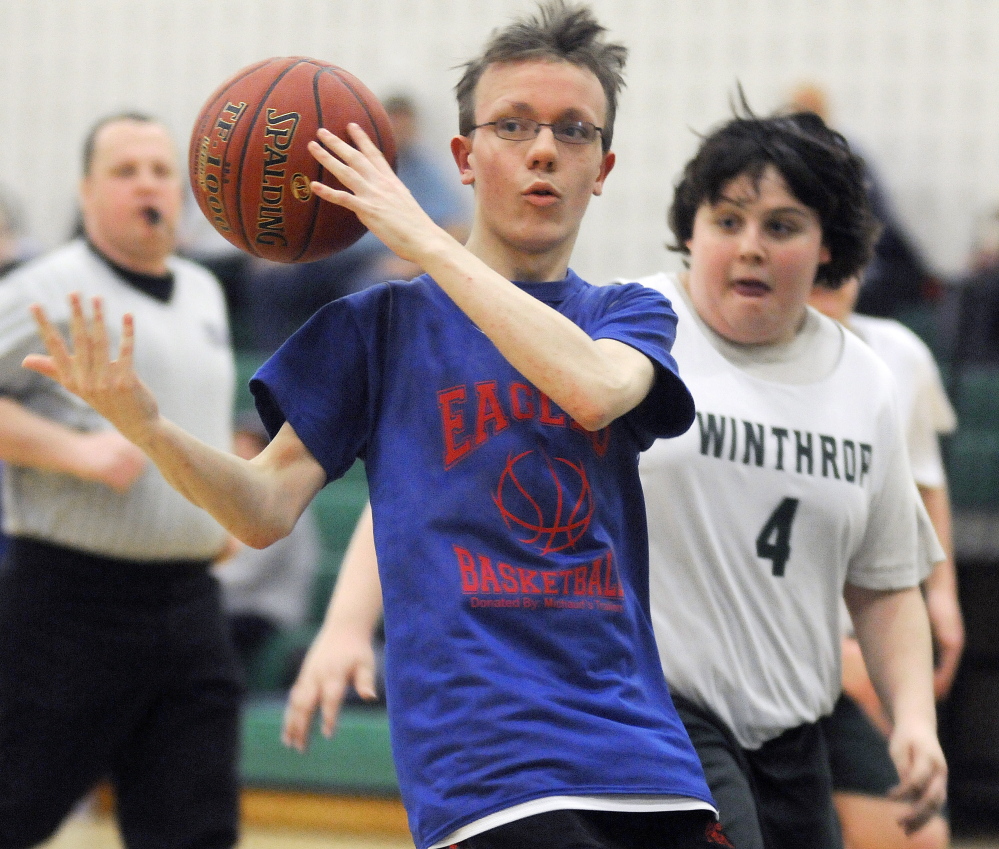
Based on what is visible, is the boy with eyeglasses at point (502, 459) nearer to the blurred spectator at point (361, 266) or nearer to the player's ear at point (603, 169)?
the player's ear at point (603, 169)

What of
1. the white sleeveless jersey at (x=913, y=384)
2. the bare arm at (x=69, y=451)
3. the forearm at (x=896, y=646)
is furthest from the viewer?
the white sleeveless jersey at (x=913, y=384)

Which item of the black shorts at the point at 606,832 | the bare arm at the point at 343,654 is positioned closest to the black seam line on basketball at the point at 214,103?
the bare arm at the point at 343,654

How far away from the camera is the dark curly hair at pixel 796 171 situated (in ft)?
9.57

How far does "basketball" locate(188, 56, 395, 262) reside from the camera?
229 cm

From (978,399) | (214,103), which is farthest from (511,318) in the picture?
(978,399)

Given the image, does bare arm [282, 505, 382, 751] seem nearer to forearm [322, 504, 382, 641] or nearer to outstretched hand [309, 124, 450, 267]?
forearm [322, 504, 382, 641]

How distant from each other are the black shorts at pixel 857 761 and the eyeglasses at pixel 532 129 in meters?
1.52

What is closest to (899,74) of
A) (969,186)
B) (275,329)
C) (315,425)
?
(969,186)

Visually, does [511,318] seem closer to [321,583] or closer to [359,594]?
[359,594]

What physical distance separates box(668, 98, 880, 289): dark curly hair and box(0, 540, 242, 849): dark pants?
1.68 metres

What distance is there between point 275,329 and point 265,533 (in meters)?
5.57

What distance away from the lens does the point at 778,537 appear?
279 centimetres

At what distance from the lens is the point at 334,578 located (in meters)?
6.96

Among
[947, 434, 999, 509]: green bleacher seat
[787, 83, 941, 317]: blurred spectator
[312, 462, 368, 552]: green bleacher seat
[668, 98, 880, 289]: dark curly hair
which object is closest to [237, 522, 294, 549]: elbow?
[668, 98, 880, 289]: dark curly hair
